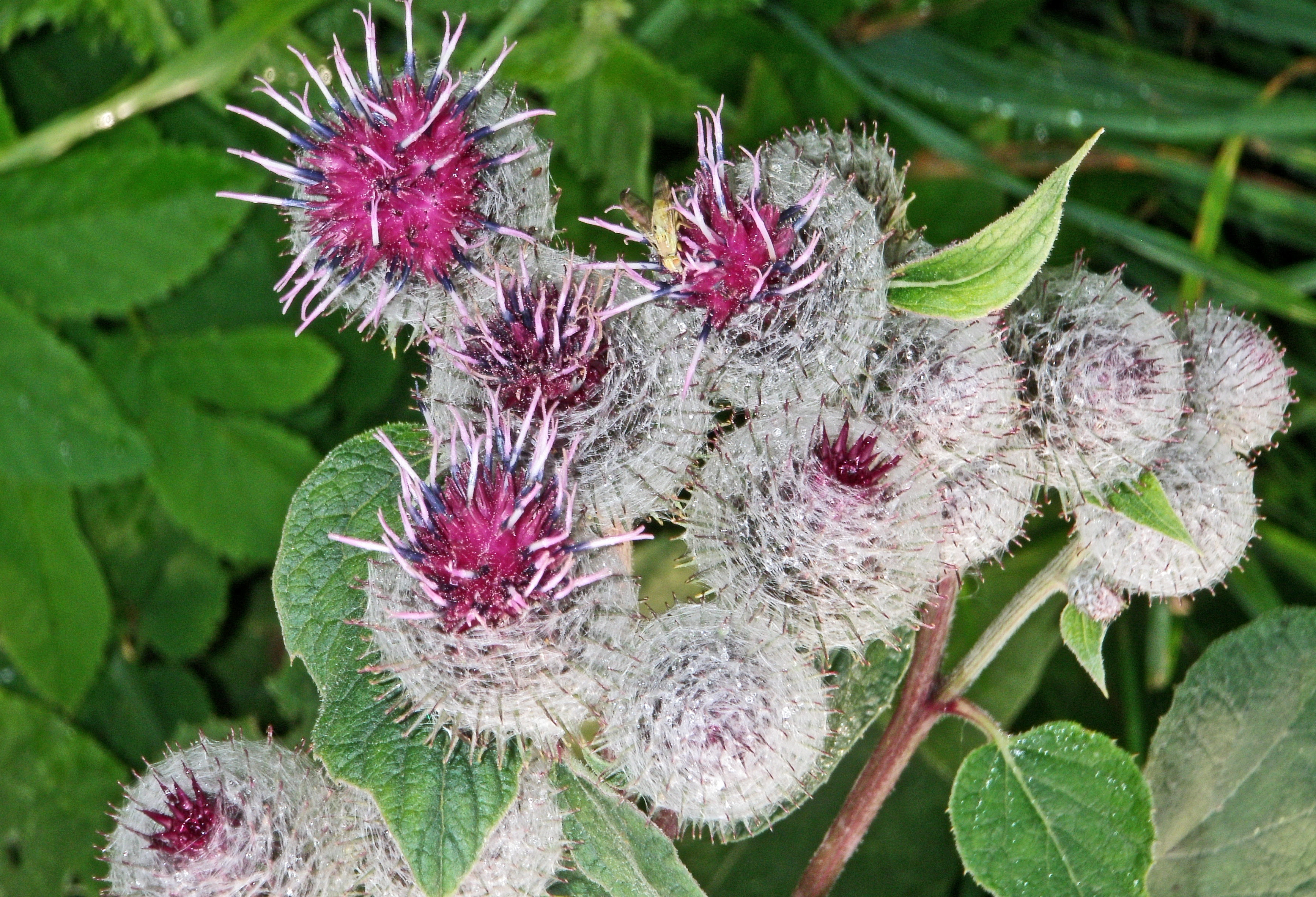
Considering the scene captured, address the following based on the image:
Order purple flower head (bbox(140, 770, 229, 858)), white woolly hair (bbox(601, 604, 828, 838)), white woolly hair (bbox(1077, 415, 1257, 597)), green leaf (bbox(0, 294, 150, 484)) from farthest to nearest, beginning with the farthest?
green leaf (bbox(0, 294, 150, 484))
white woolly hair (bbox(1077, 415, 1257, 597))
purple flower head (bbox(140, 770, 229, 858))
white woolly hair (bbox(601, 604, 828, 838))

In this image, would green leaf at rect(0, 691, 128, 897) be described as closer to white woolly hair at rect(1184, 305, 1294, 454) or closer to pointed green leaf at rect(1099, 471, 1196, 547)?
pointed green leaf at rect(1099, 471, 1196, 547)

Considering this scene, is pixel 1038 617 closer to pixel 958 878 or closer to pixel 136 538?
pixel 958 878

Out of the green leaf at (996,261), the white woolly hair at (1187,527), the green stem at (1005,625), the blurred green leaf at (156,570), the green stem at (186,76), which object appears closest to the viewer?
the green leaf at (996,261)

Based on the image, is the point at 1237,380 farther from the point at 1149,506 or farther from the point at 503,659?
the point at 503,659

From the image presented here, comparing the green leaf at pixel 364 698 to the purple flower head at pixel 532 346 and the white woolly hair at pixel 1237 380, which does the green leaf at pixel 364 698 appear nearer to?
the purple flower head at pixel 532 346

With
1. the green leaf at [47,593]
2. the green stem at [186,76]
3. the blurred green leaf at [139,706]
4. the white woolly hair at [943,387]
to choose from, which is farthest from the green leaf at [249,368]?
the white woolly hair at [943,387]

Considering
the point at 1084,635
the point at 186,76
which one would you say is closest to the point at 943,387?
Answer: the point at 1084,635

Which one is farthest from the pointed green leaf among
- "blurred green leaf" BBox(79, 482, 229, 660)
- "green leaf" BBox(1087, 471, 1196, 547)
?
"blurred green leaf" BBox(79, 482, 229, 660)
